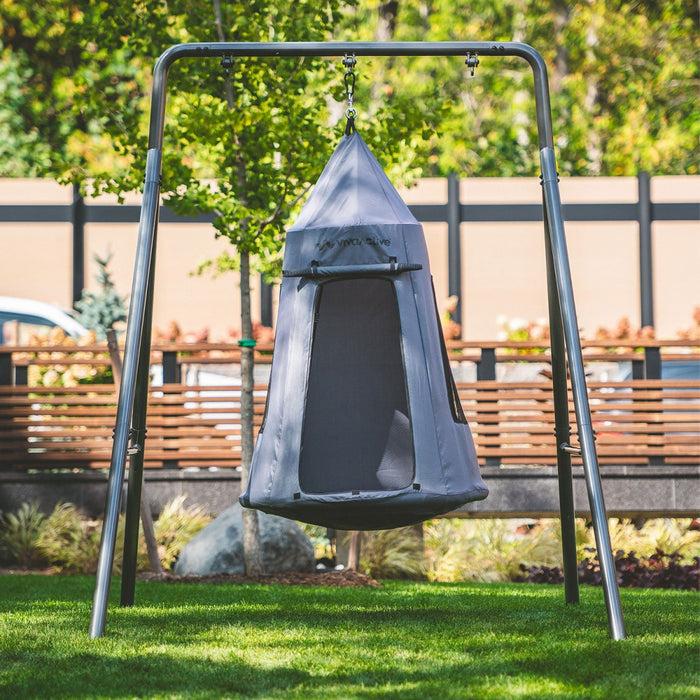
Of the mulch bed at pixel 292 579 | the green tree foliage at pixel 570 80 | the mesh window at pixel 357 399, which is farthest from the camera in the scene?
the green tree foliage at pixel 570 80

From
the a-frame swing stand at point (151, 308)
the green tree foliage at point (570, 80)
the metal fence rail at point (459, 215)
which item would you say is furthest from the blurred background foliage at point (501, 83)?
the a-frame swing stand at point (151, 308)

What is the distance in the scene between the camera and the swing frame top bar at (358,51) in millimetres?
4941

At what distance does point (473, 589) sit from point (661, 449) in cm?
341

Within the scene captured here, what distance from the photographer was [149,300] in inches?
195

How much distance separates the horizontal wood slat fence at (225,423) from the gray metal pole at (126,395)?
4.75 metres

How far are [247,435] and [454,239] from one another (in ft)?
33.3

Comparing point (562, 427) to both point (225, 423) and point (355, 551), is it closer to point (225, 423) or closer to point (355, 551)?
point (355, 551)

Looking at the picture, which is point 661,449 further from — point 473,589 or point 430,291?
point 430,291

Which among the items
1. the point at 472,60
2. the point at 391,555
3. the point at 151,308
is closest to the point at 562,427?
the point at 472,60

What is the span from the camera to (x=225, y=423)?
943 centimetres

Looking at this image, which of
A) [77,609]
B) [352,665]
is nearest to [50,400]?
[77,609]

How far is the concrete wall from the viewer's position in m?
17.1

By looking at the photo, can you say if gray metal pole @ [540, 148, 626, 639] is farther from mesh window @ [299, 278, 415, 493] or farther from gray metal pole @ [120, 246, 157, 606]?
gray metal pole @ [120, 246, 157, 606]

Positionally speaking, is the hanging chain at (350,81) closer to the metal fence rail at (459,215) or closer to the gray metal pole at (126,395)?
the gray metal pole at (126,395)
